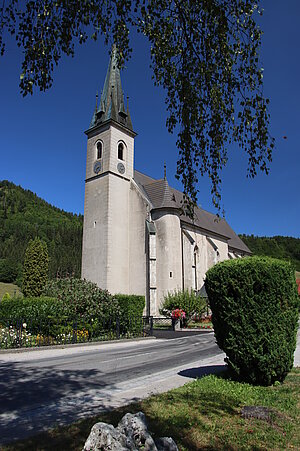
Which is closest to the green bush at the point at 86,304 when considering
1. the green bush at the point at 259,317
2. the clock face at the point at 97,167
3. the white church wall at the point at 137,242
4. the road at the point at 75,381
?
the road at the point at 75,381

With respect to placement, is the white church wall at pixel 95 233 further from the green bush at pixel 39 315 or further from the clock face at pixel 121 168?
the green bush at pixel 39 315

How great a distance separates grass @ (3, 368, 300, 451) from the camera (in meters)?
3.57

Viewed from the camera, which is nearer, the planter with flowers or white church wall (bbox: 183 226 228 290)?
the planter with flowers

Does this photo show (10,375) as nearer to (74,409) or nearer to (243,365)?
(74,409)

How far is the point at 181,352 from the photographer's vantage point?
12.4m

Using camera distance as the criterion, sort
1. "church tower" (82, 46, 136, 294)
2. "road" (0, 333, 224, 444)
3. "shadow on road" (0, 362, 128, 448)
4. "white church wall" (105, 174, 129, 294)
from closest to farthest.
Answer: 1. "shadow on road" (0, 362, 128, 448)
2. "road" (0, 333, 224, 444)
3. "white church wall" (105, 174, 129, 294)
4. "church tower" (82, 46, 136, 294)

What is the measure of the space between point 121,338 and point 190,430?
14.1 m

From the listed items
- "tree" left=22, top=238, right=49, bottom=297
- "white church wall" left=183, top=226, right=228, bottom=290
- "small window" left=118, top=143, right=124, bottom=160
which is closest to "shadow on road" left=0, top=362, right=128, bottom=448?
"white church wall" left=183, top=226, right=228, bottom=290

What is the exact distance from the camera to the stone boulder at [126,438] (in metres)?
2.38

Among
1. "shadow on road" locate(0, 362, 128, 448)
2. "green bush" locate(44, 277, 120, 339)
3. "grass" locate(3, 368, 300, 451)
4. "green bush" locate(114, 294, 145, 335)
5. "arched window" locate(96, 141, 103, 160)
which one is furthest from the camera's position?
"arched window" locate(96, 141, 103, 160)

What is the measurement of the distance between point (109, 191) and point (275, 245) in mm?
66368

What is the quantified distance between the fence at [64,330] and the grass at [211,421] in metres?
9.16

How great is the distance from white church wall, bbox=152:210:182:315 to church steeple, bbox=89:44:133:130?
10.8 metres

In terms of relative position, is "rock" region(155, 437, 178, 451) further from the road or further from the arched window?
the arched window
